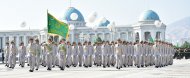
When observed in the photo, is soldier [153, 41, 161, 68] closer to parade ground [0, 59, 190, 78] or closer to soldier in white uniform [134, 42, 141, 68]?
soldier in white uniform [134, 42, 141, 68]

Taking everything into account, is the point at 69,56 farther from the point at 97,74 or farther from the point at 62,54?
the point at 97,74

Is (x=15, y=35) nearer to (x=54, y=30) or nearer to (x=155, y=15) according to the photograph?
(x=155, y=15)

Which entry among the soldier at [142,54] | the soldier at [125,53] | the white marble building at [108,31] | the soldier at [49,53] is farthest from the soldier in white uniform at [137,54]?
the white marble building at [108,31]

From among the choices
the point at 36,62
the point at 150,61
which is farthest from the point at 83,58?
the point at 36,62

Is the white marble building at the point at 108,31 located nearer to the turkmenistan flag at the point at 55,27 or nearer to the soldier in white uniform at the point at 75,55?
the soldier in white uniform at the point at 75,55

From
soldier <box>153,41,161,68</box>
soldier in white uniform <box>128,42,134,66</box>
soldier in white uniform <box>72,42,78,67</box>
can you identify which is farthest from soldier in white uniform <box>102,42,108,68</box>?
soldier <box>153,41,161,68</box>

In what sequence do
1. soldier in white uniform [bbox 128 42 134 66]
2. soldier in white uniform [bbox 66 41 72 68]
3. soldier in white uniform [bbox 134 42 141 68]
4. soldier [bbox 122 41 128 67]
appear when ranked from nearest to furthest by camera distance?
soldier in white uniform [bbox 66 41 72 68], soldier [bbox 122 41 128 67], soldier in white uniform [bbox 128 42 134 66], soldier in white uniform [bbox 134 42 141 68]

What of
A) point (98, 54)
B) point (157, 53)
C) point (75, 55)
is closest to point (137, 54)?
point (157, 53)

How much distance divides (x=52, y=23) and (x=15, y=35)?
112m

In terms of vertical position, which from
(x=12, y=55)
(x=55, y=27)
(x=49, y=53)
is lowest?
(x=12, y=55)

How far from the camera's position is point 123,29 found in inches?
5295

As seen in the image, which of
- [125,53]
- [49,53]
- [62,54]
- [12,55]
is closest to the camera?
[49,53]

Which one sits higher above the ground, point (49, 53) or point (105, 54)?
point (49, 53)

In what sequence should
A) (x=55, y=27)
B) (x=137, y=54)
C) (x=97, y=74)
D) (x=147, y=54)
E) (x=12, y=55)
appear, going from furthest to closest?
(x=147, y=54) < (x=137, y=54) < (x=12, y=55) < (x=55, y=27) < (x=97, y=74)
